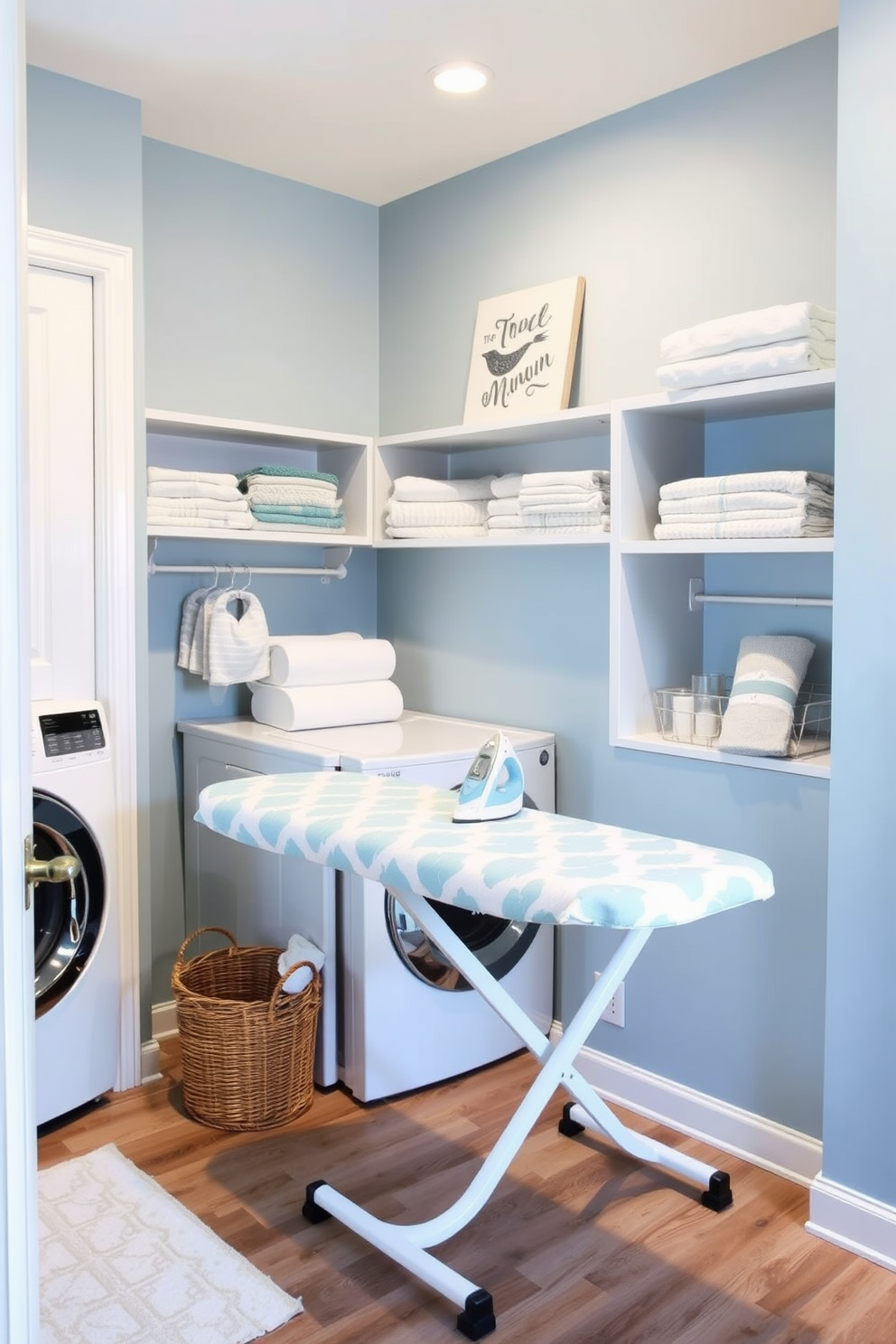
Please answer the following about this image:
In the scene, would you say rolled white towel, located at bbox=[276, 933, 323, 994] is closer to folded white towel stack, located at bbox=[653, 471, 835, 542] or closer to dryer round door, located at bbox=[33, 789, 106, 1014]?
dryer round door, located at bbox=[33, 789, 106, 1014]

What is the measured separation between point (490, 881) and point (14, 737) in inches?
32.9

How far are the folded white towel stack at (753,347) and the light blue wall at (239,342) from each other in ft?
4.64

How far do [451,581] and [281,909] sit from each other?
1.11 m

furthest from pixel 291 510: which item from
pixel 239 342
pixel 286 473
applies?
pixel 239 342

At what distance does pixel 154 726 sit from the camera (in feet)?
10.6

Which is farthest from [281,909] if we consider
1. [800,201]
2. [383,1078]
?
[800,201]

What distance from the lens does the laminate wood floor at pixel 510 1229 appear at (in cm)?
201

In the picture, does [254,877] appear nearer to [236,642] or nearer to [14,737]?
[236,642]

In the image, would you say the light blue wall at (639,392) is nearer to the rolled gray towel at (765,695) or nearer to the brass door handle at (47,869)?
the rolled gray towel at (765,695)

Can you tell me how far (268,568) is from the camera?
3395 mm

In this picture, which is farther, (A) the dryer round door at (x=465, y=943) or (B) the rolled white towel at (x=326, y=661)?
(B) the rolled white towel at (x=326, y=661)

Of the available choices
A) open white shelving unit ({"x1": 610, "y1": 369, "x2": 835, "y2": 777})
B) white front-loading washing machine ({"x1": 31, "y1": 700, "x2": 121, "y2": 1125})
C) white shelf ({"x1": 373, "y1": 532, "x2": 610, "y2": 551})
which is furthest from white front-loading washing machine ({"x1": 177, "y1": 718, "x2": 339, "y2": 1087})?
open white shelving unit ({"x1": 610, "y1": 369, "x2": 835, "y2": 777})

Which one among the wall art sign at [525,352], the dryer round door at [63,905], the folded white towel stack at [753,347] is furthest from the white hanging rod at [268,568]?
the folded white towel stack at [753,347]

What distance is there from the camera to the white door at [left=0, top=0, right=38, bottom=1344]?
1159mm
